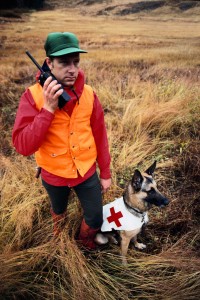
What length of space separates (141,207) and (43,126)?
1460mm

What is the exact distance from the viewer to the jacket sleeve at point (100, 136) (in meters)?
2.35

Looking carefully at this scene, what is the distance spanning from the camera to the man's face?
2.01m

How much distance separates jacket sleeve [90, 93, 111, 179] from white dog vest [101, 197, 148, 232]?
398 millimetres

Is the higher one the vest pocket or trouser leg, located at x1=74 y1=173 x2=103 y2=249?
the vest pocket

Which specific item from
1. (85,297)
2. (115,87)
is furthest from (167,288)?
(115,87)

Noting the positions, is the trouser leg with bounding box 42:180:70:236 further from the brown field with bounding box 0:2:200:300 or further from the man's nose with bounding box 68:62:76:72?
the man's nose with bounding box 68:62:76:72

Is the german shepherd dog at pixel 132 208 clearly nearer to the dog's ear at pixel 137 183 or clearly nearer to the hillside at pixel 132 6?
the dog's ear at pixel 137 183

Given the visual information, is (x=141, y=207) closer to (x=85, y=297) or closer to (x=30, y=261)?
(x=85, y=297)

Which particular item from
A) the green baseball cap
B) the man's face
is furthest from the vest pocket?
the green baseball cap

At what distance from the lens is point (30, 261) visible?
8.37 ft

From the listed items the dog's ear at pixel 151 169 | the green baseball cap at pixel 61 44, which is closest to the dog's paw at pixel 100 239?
Result: the dog's ear at pixel 151 169

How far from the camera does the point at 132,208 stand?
283cm

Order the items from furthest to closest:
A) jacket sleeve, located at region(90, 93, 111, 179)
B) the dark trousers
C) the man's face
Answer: the dark trousers
jacket sleeve, located at region(90, 93, 111, 179)
the man's face

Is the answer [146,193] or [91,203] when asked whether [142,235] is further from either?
[91,203]
